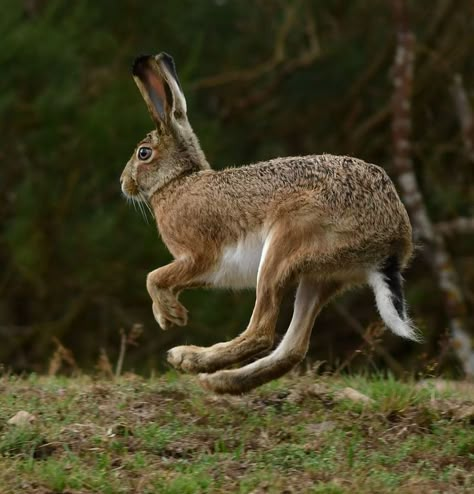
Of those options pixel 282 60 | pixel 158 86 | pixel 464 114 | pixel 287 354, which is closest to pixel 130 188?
pixel 158 86

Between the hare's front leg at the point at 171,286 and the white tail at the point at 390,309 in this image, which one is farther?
the hare's front leg at the point at 171,286

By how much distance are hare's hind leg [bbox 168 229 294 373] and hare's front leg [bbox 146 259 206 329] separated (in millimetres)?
289

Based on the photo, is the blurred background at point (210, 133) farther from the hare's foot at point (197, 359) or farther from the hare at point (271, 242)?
the hare's foot at point (197, 359)

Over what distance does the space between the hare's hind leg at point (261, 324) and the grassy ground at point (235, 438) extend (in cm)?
20

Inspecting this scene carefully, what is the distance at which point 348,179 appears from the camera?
554cm

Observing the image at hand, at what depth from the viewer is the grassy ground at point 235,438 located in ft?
14.8

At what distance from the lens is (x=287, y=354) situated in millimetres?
5707

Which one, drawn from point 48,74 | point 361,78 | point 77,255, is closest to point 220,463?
point 77,255

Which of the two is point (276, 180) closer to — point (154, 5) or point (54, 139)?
point (54, 139)

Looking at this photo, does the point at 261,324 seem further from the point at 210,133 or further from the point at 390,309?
the point at 210,133

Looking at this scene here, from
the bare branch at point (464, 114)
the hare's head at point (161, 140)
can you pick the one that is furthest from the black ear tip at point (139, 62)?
the bare branch at point (464, 114)

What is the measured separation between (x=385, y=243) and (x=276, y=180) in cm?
66

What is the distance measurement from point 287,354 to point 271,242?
0.60 m

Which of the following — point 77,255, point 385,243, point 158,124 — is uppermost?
point 158,124
